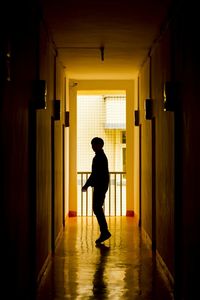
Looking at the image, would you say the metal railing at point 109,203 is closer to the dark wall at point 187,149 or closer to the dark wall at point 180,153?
the dark wall at point 180,153

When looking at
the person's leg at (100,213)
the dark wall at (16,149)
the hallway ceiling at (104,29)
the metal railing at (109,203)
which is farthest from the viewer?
the metal railing at (109,203)

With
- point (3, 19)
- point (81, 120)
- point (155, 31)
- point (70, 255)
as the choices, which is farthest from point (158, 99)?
point (81, 120)

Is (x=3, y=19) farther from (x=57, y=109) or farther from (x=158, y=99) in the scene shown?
(x=57, y=109)

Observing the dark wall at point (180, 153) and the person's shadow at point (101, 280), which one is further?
the person's shadow at point (101, 280)

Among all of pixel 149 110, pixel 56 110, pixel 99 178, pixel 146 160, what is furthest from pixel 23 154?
pixel 146 160

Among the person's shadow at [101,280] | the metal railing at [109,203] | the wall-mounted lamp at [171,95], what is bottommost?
the person's shadow at [101,280]

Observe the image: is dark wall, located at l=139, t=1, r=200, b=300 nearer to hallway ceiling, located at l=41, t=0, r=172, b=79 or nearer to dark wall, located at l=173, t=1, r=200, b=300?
dark wall, located at l=173, t=1, r=200, b=300

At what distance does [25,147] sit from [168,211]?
1854 millimetres

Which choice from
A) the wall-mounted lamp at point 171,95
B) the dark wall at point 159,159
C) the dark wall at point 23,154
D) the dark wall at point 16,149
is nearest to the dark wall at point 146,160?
the dark wall at point 159,159

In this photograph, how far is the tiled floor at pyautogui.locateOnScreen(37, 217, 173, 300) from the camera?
4.79m

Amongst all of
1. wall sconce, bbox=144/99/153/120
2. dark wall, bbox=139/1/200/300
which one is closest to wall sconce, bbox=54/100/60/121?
wall sconce, bbox=144/99/153/120

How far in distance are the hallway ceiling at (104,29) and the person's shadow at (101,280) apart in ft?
9.02

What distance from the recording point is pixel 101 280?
5270 millimetres

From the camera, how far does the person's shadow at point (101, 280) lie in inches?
186
